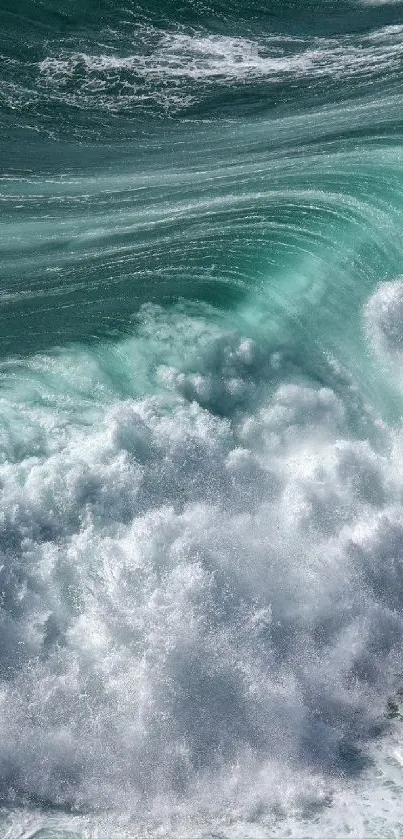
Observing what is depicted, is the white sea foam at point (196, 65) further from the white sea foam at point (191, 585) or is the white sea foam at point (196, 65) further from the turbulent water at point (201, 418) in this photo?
the white sea foam at point (191, 585)

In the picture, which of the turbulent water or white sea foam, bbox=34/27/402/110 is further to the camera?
white sea foam, bbox=34/27/402/110

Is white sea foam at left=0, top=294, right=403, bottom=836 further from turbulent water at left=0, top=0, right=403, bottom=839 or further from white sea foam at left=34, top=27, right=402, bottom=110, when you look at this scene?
white sea foam at left=34, top=27, right=402, bottom=110

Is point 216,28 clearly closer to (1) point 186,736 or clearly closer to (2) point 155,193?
(2) point 155,193

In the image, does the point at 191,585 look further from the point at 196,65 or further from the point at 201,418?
the point at 196,65

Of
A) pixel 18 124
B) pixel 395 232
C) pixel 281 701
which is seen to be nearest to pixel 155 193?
pixel 18 124

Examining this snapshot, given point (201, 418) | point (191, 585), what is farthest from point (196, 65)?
point (191, 585)

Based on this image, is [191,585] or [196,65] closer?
[191,585]

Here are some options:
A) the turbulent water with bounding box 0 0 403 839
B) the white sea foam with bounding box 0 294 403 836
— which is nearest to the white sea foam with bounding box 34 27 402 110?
the turbulent water with bounding box 0 0 403 839

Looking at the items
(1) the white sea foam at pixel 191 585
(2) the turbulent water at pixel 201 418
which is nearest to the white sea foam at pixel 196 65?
(2) the turbulent water at pixel 201 418

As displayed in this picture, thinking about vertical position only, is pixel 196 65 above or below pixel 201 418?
above
